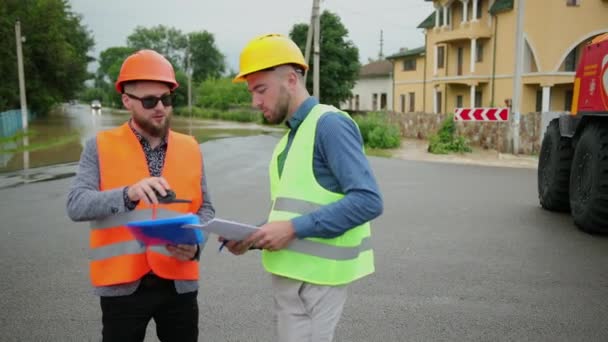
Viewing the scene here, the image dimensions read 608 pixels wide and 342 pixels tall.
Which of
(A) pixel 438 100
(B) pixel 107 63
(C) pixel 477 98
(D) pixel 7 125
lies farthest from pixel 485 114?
(B) pixel 107 63

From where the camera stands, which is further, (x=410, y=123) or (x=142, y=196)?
(x=410, y=123)

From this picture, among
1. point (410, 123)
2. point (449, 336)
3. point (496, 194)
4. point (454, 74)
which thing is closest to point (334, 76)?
point (454, 74)

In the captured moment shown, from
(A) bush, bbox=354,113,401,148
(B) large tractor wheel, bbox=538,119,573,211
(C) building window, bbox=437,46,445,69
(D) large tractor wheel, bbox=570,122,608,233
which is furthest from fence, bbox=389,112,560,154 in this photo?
(C) building window, bbox=437,46,445,69

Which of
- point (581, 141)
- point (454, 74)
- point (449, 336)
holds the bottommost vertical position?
point (449, 336)

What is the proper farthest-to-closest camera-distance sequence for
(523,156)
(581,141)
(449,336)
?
1. (523,156)
2. (581,141)
3. (449,336)

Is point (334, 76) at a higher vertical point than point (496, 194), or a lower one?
higher

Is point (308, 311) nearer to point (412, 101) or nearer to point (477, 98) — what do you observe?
point (477, 98)

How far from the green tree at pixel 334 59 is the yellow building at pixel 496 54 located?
4.82 m

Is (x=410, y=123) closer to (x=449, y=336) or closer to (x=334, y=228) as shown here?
(x=449, y=336)

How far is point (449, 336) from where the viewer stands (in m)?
4.39

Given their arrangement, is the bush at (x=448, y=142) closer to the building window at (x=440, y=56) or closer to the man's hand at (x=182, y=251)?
the man's hand at (x=182, y=251)

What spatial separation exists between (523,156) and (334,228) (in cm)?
1824

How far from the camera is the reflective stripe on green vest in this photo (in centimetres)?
243

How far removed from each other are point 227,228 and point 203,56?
405 ft
